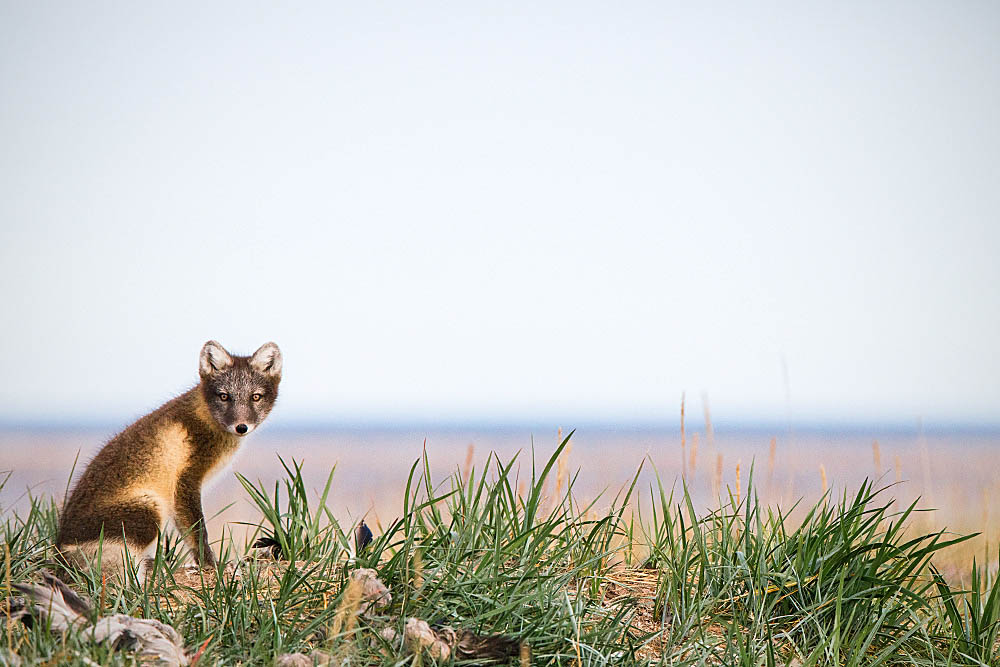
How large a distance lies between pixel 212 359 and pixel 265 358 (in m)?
0.23

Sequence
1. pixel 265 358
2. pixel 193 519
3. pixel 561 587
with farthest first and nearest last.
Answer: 1. pixel 265 358
2. pixel 193 519
3. pixel 561 587

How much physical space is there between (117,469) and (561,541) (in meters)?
1.88

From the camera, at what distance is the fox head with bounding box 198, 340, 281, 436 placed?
3877 mm

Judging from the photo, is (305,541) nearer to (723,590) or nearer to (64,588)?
(64,588)

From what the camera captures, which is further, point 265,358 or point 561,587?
point 265,358

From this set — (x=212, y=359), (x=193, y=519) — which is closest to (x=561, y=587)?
(x=193, y=519)

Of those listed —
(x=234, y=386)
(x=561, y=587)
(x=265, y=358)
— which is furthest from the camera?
(x=265, y=358)

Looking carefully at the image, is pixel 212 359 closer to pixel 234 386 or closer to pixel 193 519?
pixel 234 386

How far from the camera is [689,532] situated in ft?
12.3

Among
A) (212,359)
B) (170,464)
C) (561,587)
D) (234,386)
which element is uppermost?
(212,359)

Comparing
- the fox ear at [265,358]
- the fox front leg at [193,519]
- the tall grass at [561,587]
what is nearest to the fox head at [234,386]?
the fox ear at [265,358]

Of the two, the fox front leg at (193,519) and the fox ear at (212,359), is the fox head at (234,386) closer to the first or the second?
the fox ear at (212,359)

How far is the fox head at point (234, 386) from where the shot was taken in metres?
3.88

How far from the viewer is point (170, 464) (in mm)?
3766
